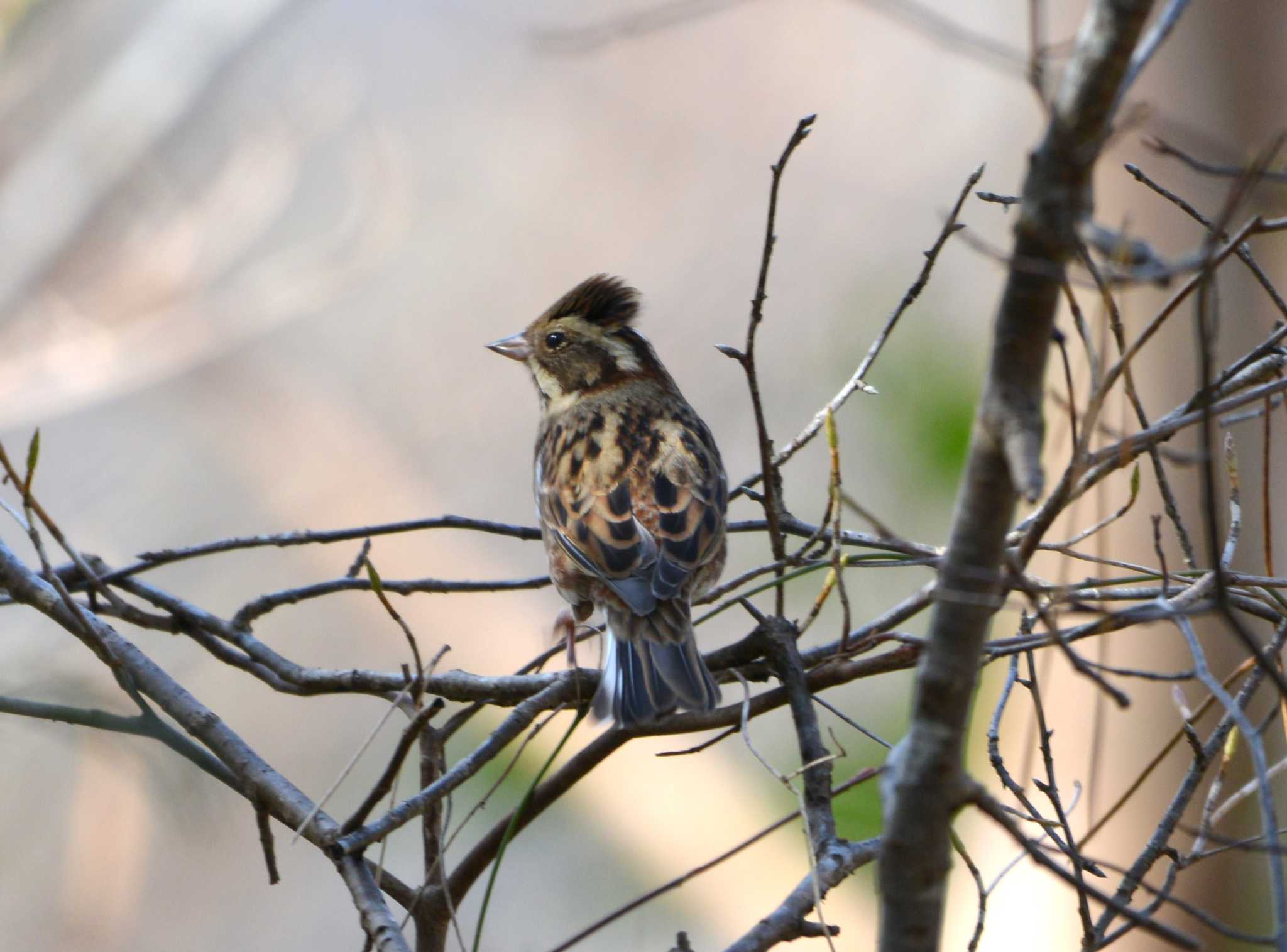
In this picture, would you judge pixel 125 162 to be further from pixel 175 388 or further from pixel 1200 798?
pixel 1200 798

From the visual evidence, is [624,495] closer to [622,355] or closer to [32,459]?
[622,355]

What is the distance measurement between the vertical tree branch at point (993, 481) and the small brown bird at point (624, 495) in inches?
43.6

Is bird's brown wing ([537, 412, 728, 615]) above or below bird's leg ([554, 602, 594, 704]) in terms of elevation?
above

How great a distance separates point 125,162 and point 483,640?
399 centimetres

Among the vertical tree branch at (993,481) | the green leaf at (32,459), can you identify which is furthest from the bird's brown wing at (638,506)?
the vertical tree branch at (993,481)

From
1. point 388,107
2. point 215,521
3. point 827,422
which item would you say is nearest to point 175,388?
point 215,521

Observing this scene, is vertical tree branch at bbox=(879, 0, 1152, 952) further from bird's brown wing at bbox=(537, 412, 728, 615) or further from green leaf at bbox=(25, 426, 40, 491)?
bird's brown wing at bbox=(537, 412, 728, 615)

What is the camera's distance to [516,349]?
4.70 metres

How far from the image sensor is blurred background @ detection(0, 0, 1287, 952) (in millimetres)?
7746

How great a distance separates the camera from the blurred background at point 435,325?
25.4ft

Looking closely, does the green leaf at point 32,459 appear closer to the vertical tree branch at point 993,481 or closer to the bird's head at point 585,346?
the vertical tree branch at point 993,481

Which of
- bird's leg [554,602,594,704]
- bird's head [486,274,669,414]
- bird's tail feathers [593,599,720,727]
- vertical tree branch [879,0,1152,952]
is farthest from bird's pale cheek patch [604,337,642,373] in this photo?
vertical tree branch [879,0,1152,952]

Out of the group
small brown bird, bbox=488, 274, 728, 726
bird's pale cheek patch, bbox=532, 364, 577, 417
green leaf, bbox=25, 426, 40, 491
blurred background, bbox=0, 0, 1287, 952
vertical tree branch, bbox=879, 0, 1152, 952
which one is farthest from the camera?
blurred background, bbox=0, 0, 1287, 952

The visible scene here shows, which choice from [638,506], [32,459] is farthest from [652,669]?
[32,459]
